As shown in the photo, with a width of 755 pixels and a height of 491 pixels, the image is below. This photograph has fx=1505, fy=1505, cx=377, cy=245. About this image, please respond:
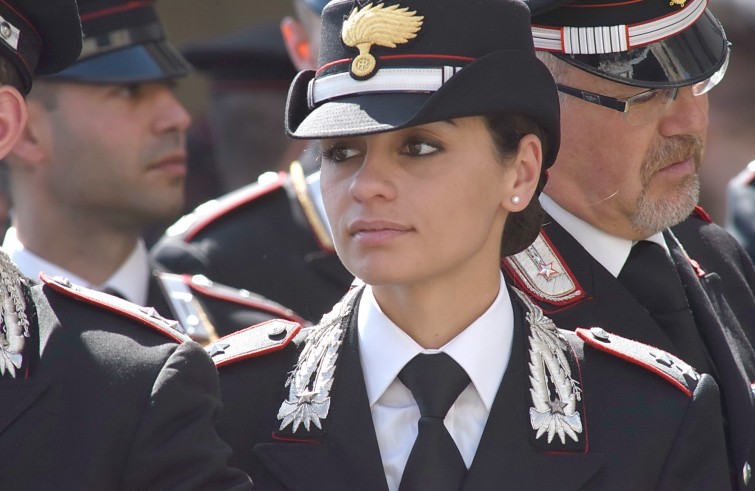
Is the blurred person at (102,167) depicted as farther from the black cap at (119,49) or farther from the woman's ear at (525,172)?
the woman's ear at (525,172)

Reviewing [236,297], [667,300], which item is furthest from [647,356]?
[236,297]

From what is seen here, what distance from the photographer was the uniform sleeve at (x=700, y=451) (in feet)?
10.6

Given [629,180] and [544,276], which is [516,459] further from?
[629,180]

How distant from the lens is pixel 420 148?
125 inches

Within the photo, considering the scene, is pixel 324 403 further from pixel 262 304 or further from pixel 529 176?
pixel 262 304

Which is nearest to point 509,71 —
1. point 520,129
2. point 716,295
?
point 520,129

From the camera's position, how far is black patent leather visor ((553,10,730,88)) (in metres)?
3.80

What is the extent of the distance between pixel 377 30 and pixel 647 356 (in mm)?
952

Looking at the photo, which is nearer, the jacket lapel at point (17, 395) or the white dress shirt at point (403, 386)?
the jacket lapel at point (17, 395)

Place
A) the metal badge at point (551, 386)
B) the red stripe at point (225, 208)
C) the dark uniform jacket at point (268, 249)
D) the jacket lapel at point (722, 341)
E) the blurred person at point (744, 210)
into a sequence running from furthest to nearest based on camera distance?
the red stripe at point (225, 208)
the dark uniform jacket at point (268, 249)
the blurred person at point (744, 210)
the jacket lapel at point (722, 341)
the metal badge at point (551, 386)

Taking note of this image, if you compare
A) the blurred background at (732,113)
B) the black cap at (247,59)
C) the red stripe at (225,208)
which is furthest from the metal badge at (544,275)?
the black cap at (247,59)

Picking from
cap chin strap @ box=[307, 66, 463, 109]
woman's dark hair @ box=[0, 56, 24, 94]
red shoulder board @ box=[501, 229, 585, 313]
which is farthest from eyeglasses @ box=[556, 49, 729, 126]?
woman's dark hair @ box=[0, 56, 24, 94]

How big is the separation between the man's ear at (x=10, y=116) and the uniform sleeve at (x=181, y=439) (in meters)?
0.55

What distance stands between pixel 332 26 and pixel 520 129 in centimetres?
47
